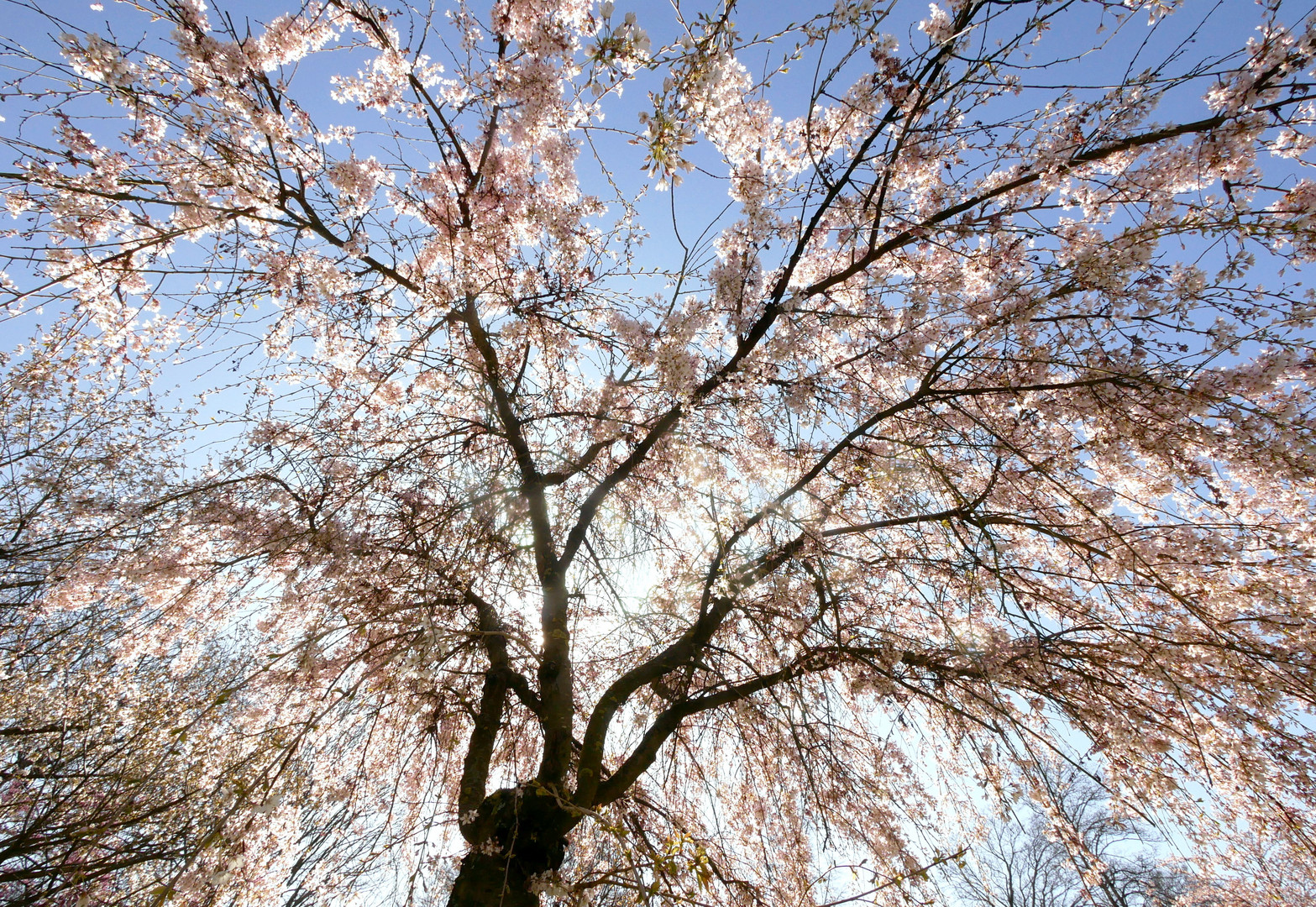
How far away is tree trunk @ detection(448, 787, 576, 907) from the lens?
306cm

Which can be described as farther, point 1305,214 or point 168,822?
point 168,822

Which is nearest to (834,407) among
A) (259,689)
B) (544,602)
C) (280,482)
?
(544,602)

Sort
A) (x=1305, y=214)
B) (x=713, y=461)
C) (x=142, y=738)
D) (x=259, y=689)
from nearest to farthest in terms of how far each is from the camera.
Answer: (x=1305, y=214), (x=142, y=738), (x=259, y=689), (x=713, y=461)

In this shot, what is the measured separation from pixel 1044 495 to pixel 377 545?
4.46 meters

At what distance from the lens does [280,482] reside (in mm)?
3727

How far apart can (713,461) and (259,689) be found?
3709mm

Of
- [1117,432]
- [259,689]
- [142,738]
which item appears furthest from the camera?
[259,689]

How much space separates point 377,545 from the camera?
3.61 meters

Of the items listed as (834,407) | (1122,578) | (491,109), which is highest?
(491,109)

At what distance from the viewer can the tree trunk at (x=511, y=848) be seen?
3064 mm

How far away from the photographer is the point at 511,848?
312cm

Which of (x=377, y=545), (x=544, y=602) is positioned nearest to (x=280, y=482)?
(x=377, y=545)

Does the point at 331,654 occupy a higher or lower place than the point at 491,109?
lower

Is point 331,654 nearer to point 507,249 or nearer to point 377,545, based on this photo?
point 377,545
